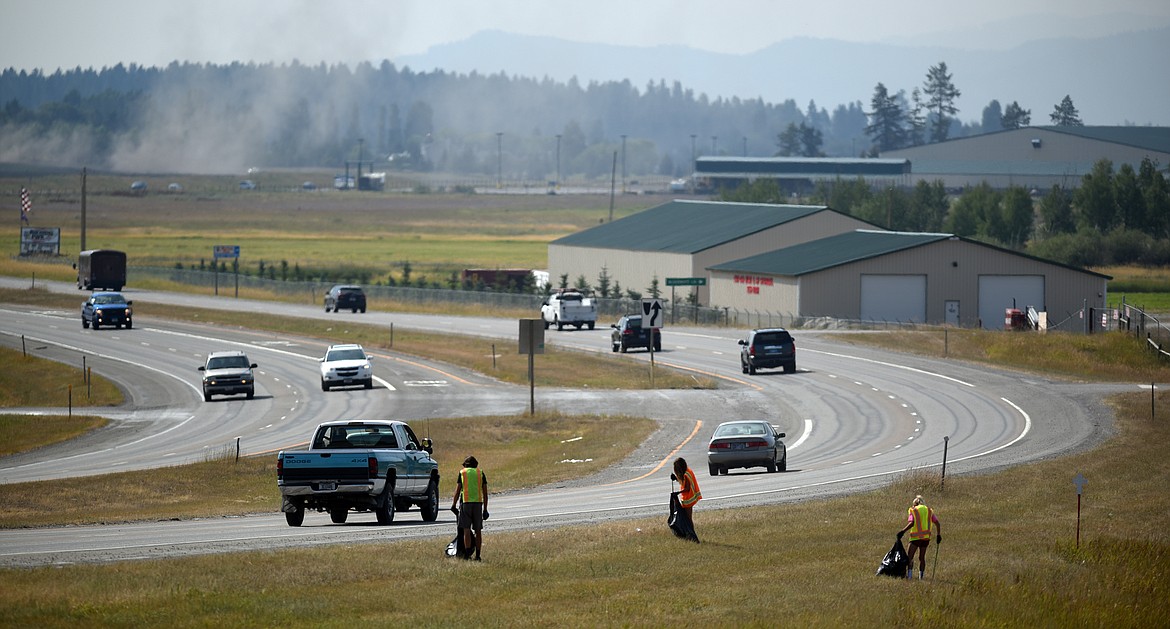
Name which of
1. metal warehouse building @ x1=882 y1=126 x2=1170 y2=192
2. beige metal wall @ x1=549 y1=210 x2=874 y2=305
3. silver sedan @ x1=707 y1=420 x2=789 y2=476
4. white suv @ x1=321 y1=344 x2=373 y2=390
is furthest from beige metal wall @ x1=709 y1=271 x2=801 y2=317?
metal warehouse building @ x1=882 y1=126 x2=1170 y2=192

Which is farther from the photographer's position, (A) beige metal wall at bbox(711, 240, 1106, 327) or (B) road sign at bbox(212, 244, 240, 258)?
(B) road sign at bbox(212, 244, 240, 258)

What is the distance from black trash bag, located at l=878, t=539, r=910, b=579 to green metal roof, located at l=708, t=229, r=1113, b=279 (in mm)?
62895

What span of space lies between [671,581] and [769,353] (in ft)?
136

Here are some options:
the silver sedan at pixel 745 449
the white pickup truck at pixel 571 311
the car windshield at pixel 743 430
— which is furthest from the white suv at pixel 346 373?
the white pickup truck at pixel 571 311

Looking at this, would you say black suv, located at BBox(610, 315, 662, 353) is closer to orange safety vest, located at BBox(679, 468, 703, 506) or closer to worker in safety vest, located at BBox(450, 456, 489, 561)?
orange safety vest, located at BBox(679, 468, 703, 506)

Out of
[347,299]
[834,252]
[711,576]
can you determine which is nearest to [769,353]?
[834,252]

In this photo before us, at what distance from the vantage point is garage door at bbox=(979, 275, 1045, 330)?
84.2 metres

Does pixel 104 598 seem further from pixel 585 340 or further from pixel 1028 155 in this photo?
pixel 1028 155

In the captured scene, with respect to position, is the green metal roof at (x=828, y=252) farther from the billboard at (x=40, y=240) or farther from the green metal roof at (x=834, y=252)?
the billboard at (x=40, y=240)

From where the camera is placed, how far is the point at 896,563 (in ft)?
67.1

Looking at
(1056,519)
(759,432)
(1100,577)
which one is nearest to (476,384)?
(759,432)

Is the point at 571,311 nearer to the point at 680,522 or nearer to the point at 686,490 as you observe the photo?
the point at 680,522

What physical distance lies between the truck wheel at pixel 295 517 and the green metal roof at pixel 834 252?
60299 mm

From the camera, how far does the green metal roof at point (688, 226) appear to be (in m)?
100
